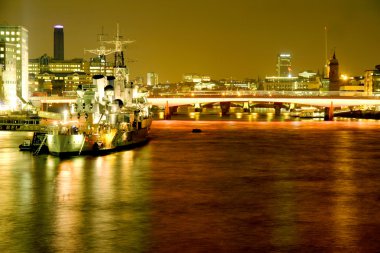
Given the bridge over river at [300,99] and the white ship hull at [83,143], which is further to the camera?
the bridge over river at [300,99]

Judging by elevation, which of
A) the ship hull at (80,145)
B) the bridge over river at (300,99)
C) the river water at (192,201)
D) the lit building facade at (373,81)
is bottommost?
the river water at (192,201)

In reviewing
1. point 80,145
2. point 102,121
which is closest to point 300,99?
point 102,121

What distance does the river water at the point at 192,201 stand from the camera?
56.5 ft

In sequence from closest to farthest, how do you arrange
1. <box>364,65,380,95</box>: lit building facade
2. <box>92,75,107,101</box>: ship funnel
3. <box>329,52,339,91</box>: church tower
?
<box>92,75,107,101</box>: ship funnel < <box>364,65,380,95</box>: lit building facade < <box>329,52,339,91</box>: church tower

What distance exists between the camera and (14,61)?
10969cm

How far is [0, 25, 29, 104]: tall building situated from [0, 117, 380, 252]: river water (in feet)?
212

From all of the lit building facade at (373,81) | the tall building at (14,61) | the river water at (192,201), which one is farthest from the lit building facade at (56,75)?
the river water at (192,201)

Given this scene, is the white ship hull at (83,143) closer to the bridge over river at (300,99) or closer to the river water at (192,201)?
the river water at (192,201)

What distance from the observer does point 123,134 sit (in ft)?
140

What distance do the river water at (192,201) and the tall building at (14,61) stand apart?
64679 mm

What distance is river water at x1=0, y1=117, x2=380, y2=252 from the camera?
56.5 ft

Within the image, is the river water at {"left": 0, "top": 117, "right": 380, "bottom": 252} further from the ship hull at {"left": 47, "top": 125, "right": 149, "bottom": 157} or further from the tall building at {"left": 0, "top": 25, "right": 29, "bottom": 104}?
the tall building at {"left": 0, "top": 25, "right": 29, "bottom": 104}

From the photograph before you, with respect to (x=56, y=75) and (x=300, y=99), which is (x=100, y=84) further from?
(x=56, y=75)

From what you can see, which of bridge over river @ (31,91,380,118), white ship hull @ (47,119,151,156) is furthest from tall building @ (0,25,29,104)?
white ship hull @ (47,119,151,156)
